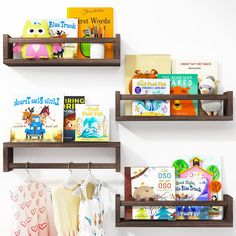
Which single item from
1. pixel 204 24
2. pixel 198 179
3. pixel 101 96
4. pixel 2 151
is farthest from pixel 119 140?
pixel 204 24

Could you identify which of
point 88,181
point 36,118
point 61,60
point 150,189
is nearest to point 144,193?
point 150,189

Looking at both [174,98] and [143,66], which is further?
[143,66]

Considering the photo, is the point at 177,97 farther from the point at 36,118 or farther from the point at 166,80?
the point at 36,118

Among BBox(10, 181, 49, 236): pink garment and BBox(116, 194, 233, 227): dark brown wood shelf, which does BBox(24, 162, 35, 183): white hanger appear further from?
BBox(116, 194, 233, 227): dark brown wood shelf

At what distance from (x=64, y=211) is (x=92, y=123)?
1.35ft

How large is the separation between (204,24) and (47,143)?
3.04 feet

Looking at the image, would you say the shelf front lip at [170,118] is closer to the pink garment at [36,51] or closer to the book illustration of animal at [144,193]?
the book illustration of animal at [144,193]

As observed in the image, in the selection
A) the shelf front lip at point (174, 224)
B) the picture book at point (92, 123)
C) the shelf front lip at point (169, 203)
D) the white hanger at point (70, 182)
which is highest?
the picture book at point (92, 123)

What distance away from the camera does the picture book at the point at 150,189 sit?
1999mm

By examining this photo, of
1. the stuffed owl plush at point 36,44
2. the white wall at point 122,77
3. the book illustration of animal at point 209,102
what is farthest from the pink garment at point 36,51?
the book illustration of animal at point 209,102

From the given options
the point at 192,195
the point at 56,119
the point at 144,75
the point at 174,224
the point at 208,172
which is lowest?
the point at 174,224

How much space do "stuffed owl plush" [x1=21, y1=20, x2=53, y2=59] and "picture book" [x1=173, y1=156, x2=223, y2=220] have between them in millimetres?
787

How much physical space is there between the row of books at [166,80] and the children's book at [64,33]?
10.4 inches

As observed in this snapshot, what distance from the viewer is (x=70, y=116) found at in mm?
2049
